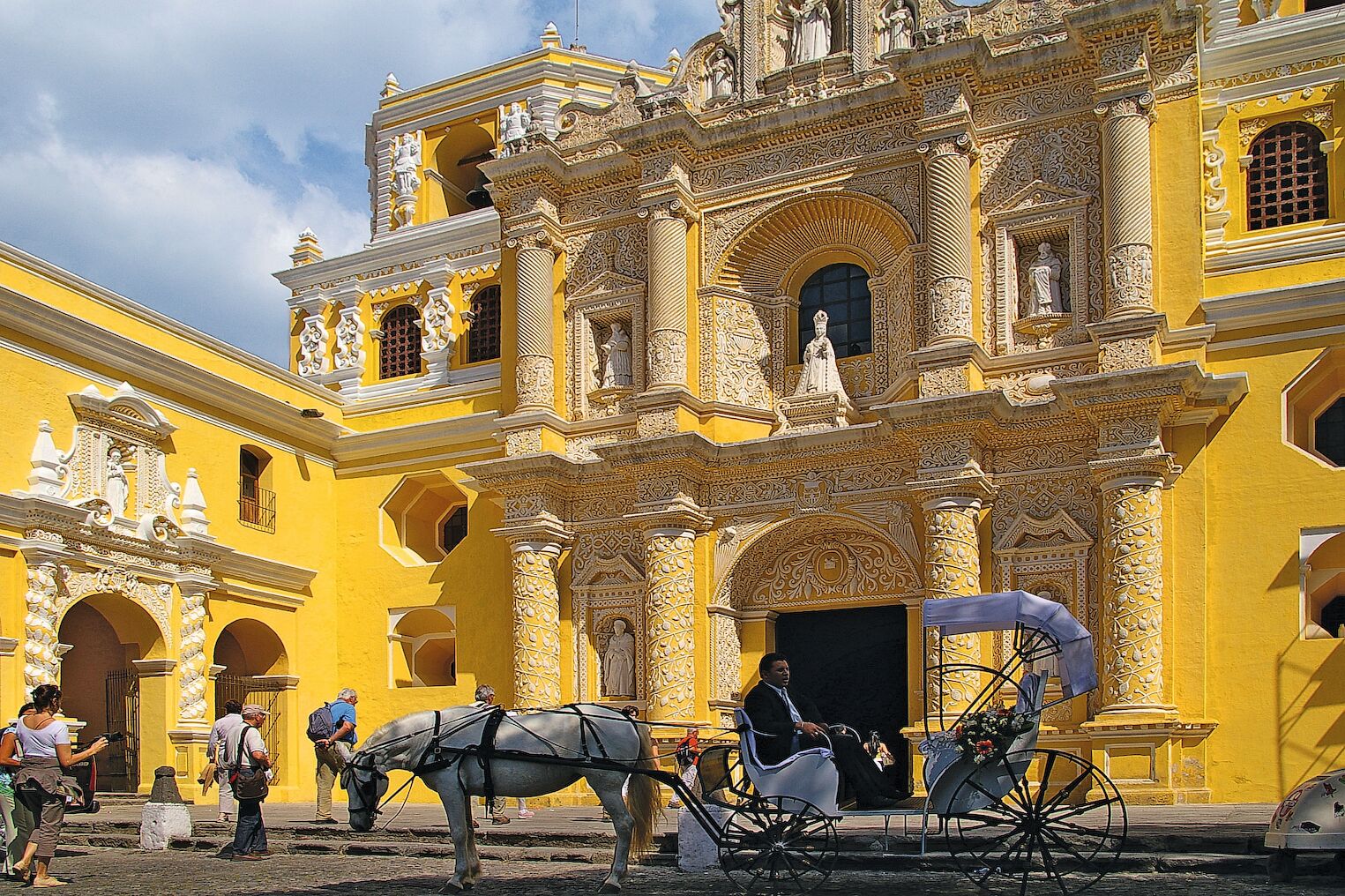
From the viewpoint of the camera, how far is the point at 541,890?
10.8m

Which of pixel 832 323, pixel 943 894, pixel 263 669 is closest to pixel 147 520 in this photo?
pixel 263 669

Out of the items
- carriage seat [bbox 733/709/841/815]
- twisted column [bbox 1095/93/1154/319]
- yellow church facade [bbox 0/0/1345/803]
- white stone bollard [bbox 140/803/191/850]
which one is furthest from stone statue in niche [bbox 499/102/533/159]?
carriage seat [bbox 733/709/841/815]

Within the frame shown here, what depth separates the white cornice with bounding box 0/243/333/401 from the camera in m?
19.4

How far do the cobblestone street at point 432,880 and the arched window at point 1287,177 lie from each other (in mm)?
10761

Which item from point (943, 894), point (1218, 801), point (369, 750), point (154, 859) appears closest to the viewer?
point (943, 894)

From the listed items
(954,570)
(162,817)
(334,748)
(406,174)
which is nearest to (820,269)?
(954,570)

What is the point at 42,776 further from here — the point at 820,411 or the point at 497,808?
the point at 820,411

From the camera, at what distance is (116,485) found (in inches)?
800

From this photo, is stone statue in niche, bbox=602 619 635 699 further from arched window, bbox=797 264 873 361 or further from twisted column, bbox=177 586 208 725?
twisted column, bbox=177 586 208 725

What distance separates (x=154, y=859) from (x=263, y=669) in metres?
9.47

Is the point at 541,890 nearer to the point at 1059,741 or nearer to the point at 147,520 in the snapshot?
the point at 1059,741

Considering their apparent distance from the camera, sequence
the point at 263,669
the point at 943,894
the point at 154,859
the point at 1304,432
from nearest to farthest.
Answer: the point at 943,894
the point at 154,859
the point at 1304,432
the point at 263,669

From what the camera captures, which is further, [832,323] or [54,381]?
[832,323]

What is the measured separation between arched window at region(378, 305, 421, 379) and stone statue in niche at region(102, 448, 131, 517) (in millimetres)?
6373
